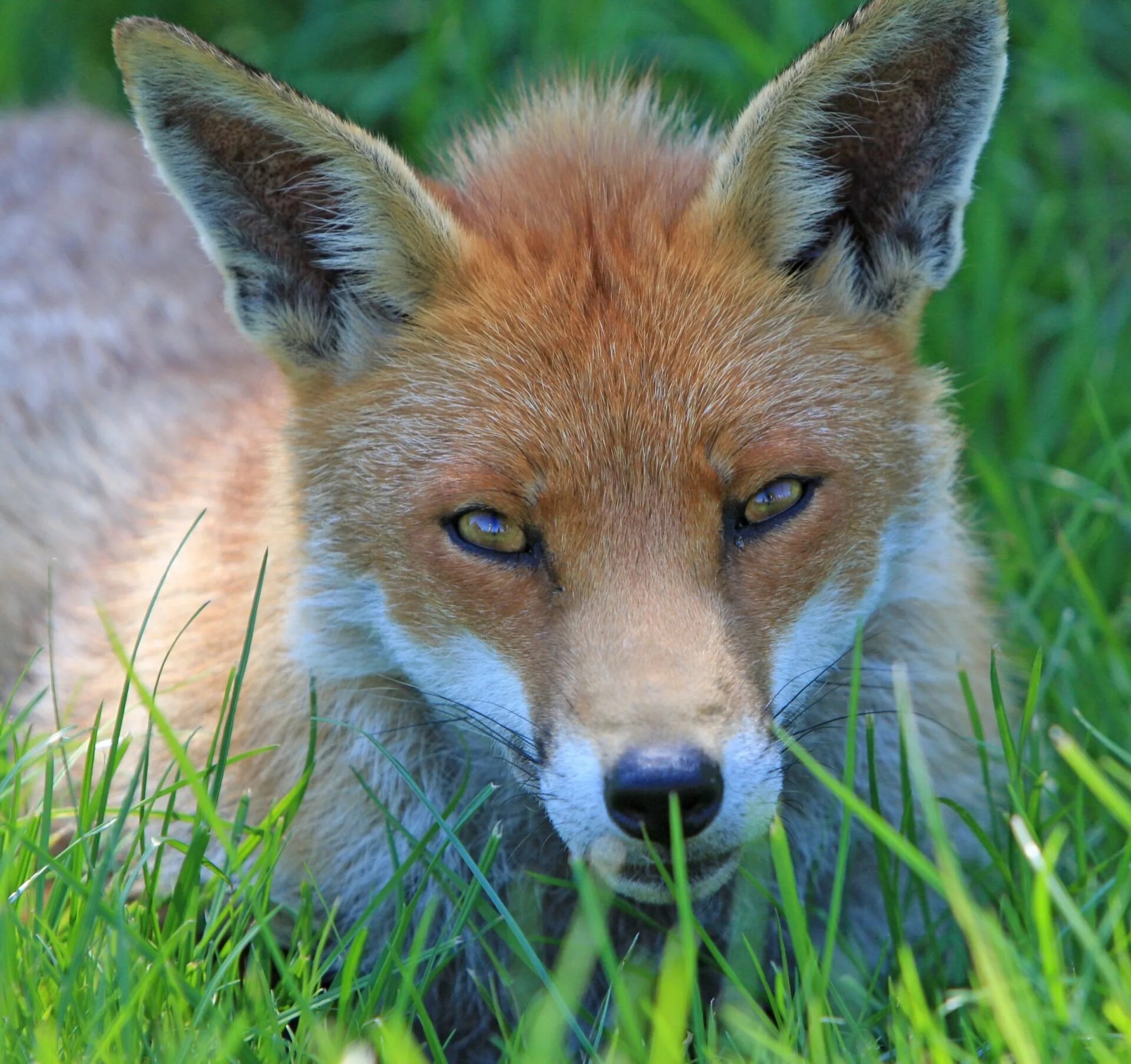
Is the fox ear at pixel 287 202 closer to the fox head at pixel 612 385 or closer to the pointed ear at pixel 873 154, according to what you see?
the fox head at pixel 612 385

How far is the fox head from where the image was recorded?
9.07ft

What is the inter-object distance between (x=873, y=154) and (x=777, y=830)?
154 cm

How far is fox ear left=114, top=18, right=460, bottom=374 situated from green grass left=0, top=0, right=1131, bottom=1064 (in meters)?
0.99

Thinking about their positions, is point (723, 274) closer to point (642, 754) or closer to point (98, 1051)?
point (642, 754)

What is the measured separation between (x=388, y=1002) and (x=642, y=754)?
2.92 feet

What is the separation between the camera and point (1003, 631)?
4.20 metres

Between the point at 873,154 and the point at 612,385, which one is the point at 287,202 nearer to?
the point at 612,385

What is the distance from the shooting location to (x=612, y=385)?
2.92 m

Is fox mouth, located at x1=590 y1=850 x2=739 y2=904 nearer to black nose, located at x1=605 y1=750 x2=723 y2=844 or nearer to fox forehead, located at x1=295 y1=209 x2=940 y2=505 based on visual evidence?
black nose, located at x1=605 y1=750 x2=723 y2=844

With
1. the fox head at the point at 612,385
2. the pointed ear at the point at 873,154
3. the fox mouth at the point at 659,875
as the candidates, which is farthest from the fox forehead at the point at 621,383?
the fox mouth at the point at 659,875

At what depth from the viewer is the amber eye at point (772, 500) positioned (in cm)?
292

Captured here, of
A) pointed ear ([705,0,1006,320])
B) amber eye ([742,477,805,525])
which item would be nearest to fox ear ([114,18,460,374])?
pointed ear ([705,0,1006,320])

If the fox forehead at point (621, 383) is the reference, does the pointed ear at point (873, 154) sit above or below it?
above

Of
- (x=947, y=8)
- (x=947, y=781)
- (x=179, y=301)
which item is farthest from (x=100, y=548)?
(x=947, y=8)
